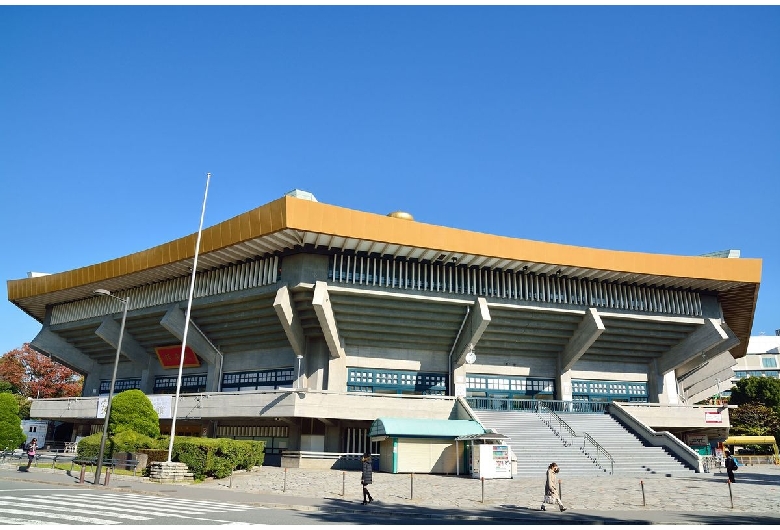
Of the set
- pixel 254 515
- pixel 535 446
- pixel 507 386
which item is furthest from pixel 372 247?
pixel 254 515

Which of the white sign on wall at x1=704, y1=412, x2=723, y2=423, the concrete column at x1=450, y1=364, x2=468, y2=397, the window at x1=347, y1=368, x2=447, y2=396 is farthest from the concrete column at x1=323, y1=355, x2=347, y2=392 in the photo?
the white sign on wall at x1=704, y1=412, x2=723, y2=423

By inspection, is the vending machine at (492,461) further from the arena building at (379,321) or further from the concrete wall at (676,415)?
the concrete wall at (676,415)

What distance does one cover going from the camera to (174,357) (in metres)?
43.6

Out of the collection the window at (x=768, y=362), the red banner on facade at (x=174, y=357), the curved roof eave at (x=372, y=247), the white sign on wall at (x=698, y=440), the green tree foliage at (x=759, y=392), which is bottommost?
the white sign on wall at (x=698, y=440)

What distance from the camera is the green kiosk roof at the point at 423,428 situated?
28.3 meters

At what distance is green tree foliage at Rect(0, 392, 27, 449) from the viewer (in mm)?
34000

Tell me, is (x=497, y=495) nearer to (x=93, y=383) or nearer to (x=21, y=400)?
(x=93, y=383)

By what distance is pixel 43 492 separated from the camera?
19750mm

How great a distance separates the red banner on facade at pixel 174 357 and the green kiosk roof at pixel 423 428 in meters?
18.6

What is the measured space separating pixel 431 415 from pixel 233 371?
16229 millimetres

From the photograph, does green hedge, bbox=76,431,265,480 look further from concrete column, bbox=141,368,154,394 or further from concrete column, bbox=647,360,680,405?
concrete column, bbox=647,360,680,405

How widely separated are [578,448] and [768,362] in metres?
96.8

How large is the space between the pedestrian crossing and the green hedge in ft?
18.4

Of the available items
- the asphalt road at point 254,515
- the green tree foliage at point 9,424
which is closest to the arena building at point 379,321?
the green tree foliage at point 9,424
